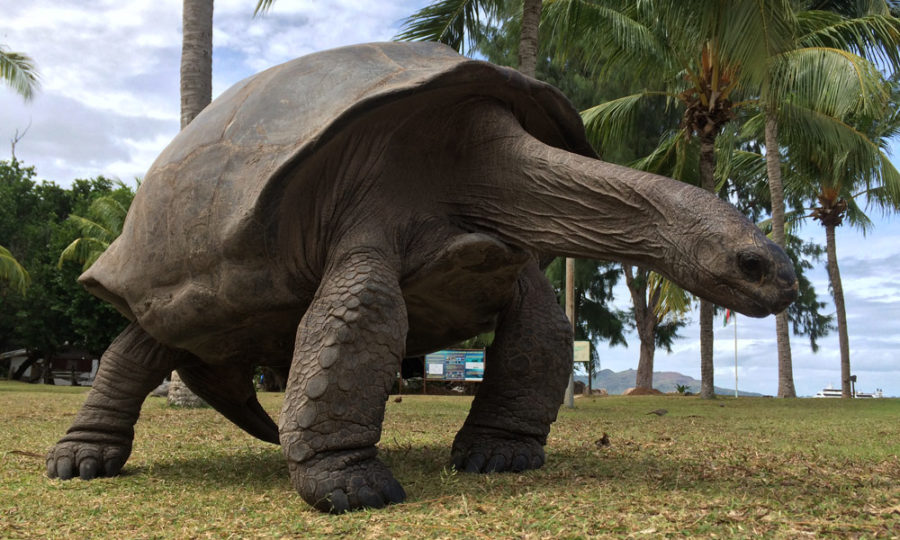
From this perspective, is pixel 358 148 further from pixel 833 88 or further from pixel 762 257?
pixel 833 88

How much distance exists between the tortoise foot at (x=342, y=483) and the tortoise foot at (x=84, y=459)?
1.55 metres

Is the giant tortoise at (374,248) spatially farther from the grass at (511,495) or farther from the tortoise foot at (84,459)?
the grass at (511,495)

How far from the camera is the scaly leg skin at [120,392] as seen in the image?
4012 mm

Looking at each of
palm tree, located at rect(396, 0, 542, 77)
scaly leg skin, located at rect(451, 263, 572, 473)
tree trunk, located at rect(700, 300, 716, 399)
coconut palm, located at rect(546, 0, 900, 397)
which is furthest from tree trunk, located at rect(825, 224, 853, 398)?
scaly leg skin, located at rect(451, 263, 572, 473)

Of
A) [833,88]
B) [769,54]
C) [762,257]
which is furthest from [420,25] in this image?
[762,257]

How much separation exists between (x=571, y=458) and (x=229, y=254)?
2.14 meters

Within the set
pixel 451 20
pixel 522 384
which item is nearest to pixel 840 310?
pixel 451 20

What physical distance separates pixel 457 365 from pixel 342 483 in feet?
50.9

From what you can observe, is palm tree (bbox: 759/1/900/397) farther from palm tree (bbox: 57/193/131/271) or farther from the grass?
palm tree (bbox: 57/193/131/271)

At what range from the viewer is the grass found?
8.06 feet

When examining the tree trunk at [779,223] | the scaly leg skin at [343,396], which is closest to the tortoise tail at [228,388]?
the scaly leg skin at [343,396]

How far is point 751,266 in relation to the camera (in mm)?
2662

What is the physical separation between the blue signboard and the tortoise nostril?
594 inches

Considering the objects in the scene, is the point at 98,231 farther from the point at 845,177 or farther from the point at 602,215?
the point at 602,215
